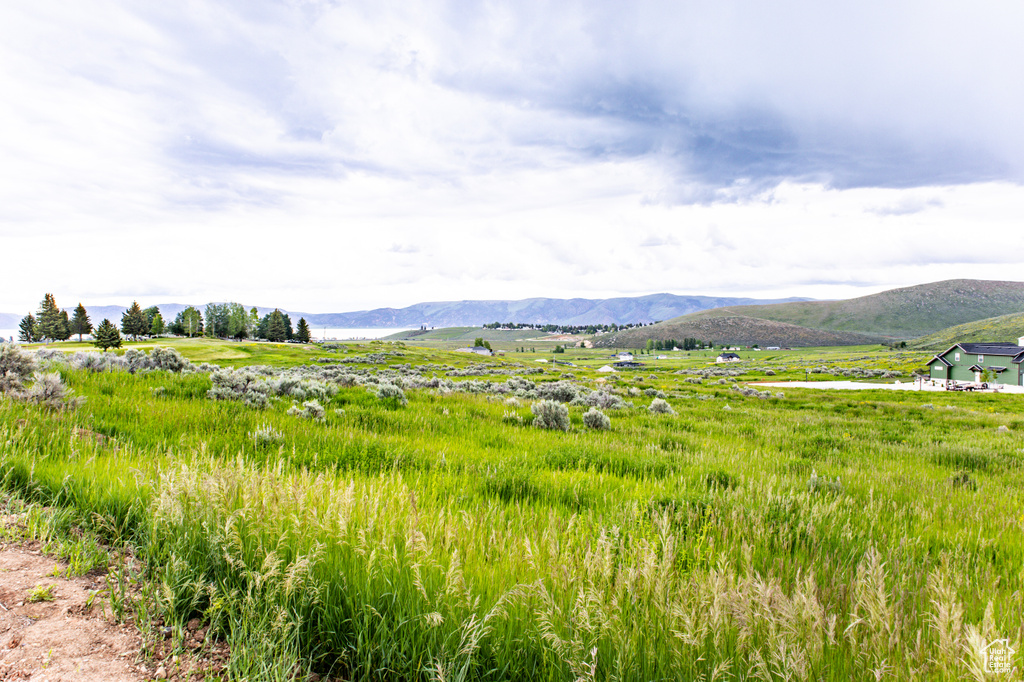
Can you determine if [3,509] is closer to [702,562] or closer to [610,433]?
[702,562]

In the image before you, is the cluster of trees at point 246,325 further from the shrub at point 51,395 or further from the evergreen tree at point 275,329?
the shrub at point 51,395

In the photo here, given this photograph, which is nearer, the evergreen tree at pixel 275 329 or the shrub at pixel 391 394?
the shrub at pixel 391 394

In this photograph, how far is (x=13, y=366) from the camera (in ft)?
24.2

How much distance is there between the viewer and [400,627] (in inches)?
90.1

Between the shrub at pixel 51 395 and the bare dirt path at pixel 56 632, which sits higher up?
the shrub at pixel 51 395

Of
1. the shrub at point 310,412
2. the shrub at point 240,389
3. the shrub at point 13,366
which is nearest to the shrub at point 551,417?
the shrub at point 310,412

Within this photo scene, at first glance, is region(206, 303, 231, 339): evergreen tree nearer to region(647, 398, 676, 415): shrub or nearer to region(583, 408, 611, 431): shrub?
region(647, 398, 676, 415): shrub

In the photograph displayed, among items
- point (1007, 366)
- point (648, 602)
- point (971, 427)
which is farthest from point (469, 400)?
point (1007, 366)

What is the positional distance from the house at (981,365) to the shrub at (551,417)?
73245 mm

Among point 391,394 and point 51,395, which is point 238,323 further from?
point 51,395

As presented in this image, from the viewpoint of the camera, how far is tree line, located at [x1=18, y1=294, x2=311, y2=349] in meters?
111

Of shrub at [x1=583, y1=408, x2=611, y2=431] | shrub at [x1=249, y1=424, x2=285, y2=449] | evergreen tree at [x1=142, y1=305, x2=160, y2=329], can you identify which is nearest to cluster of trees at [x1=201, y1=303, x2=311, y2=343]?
evergreen tree at [x1=142, y1=305, x2=160, y2=329]

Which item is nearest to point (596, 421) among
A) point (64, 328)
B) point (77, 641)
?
point (77, 641)

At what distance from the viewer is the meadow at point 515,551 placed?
7.08ft
